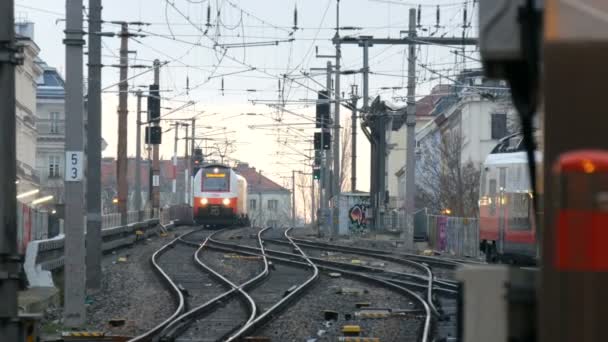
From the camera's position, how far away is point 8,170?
29.2 ft

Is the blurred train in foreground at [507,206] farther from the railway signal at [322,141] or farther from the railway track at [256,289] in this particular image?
the railway signal at [322,141]

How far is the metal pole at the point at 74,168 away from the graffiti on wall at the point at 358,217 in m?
36.2

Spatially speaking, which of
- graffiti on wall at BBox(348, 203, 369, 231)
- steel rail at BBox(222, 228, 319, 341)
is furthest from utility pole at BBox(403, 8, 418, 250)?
graffiti on wall at BBox(348, 203, 369, 231)

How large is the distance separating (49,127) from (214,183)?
40.1 metres

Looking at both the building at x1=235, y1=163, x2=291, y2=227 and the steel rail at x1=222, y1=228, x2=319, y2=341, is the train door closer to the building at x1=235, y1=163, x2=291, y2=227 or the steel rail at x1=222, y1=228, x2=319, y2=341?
the steel rail at x1=222, y1=228, x2=319, y2=341

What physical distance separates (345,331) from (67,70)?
17.8 feet

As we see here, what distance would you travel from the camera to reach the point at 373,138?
160ft

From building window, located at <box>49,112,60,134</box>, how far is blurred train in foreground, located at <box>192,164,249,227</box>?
37836mm

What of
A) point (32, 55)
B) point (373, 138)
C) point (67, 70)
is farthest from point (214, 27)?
point (32, 55)

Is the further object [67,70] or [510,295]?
[67,70]

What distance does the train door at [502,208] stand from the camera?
24062 millimetres

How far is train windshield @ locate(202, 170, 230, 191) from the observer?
55.3 meters

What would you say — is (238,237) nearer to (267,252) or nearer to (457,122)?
(267,252)

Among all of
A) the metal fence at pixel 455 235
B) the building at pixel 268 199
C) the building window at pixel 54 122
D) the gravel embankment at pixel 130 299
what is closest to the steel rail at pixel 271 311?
the gravel embankment at pixel 130 299
